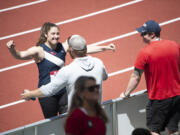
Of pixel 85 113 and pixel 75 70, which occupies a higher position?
pixel 75 70

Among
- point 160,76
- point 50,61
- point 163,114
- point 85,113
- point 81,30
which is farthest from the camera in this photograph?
point 81,30

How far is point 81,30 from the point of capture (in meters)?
9.78

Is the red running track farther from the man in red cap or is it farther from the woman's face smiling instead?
the man in red cap

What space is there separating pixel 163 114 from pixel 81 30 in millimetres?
5713

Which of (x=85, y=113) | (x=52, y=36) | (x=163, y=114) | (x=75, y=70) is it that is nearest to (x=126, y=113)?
(x=163, y=114)

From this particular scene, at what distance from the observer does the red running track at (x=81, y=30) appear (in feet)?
25.5

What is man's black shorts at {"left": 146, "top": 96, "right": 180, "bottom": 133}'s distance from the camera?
4.45m

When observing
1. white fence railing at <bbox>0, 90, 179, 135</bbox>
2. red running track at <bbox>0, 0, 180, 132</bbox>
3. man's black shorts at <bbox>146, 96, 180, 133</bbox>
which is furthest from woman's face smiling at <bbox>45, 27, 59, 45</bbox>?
red running track at <bbox>0, 0, 180, 132</bbox>

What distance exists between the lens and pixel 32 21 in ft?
33.5

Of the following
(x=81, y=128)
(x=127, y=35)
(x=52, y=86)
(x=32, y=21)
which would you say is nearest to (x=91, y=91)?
(x=81, y=128)

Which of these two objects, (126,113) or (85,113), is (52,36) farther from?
(85,113)

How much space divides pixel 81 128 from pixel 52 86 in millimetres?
1245

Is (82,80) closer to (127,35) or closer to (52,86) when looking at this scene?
(52,86)

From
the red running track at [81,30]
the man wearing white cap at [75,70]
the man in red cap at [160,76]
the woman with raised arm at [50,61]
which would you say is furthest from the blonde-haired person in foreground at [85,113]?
the red running track at [81,30]
